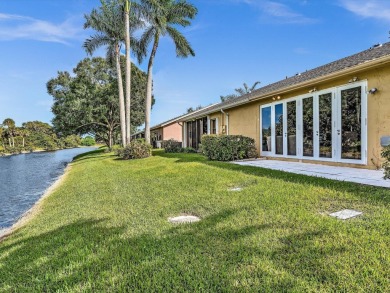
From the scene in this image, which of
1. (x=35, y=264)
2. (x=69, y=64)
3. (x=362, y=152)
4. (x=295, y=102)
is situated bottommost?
(x=35, y=264)

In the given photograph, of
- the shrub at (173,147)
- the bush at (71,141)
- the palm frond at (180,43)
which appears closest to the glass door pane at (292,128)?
the shrub at (173,147)

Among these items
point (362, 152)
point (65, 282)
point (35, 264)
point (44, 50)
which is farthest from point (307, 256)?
point (44, 50)

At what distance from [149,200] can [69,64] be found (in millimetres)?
31180

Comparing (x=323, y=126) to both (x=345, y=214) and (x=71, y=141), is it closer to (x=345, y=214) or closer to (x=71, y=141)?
(x=345, y=214)

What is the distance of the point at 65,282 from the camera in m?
2.51

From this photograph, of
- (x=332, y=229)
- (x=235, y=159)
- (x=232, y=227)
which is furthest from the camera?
(x=235, y=159)

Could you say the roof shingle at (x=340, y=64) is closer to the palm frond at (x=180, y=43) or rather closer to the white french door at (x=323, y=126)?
the white french door at (x=323, y=126)

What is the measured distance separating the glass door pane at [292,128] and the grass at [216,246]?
4.67 m

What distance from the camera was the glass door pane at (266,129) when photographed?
1151 centimetres

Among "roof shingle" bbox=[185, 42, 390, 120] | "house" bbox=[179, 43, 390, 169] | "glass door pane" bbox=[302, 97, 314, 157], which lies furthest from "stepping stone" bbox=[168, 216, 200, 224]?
"glass door pane" bbox=[302, 97, 314, 157]

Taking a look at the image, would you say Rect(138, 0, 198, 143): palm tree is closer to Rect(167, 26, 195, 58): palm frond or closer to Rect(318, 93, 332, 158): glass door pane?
Rect(167, 26, 195, 58): palm frond

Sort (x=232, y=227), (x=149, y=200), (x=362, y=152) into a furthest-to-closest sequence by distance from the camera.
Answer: (x=362, y=152)
(x=149, y=200)
(x=232, y=227)

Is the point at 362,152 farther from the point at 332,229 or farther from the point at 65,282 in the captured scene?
the point at 65,282

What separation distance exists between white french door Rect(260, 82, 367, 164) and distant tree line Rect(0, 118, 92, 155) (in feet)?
134
